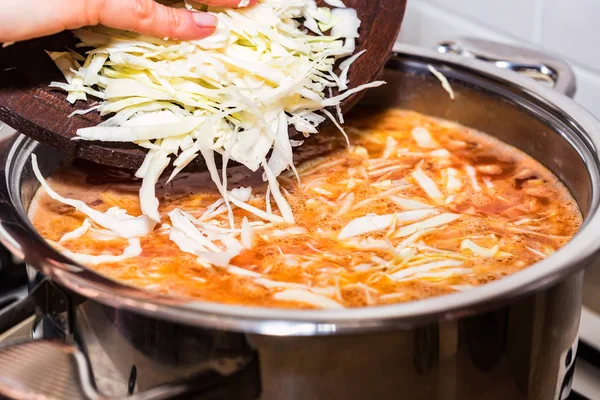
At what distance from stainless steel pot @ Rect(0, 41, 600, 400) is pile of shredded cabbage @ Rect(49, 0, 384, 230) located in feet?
0.82

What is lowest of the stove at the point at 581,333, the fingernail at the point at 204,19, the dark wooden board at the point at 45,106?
the stove at the point at 581,333

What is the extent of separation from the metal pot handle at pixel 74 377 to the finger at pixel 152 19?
17.9 inches

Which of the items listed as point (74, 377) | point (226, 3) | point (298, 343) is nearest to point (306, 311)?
point (298, 343)

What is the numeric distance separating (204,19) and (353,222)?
39 centimetres

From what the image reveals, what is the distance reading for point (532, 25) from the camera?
1.91 m

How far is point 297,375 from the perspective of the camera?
91 cm

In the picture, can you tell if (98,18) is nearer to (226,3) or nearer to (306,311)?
(226,3)

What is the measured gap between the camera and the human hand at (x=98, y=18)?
1075 millimetres

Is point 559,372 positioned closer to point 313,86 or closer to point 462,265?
point 462,265

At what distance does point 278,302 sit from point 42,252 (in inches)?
11.5

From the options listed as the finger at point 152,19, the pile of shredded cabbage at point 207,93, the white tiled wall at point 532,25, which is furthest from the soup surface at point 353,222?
the white tiled wall at point 532,25

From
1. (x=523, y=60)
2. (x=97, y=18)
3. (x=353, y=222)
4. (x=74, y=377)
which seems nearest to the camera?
(x=74, y=377)

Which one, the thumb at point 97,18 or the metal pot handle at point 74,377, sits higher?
the thumb at point 97,18

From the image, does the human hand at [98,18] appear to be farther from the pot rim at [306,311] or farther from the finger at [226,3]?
the pot rim at [306,311]
